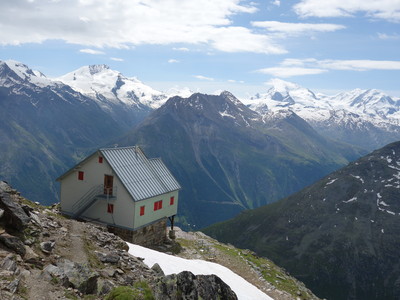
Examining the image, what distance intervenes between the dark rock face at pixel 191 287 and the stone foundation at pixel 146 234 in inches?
1089

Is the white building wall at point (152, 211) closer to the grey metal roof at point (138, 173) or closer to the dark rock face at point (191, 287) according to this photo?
the grey metal roof at point (138, 173)

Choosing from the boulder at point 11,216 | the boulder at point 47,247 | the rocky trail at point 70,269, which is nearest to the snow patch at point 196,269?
the rocky trail at point 70,269

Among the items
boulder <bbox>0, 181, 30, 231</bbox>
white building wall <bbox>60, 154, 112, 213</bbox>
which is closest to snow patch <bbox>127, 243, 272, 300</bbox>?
boulder <bbox>0, 181, 30, 231</bbox>

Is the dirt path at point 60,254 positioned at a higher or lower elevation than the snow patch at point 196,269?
higher

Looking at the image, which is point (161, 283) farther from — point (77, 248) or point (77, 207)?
point (77, 207)

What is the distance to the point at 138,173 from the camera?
53781mm

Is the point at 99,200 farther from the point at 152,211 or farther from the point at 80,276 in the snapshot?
the point at 80,276

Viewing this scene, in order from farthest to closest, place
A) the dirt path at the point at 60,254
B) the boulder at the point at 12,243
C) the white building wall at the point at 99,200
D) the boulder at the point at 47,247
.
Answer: the white building wall at the point at 99,200
the boulder at the point at 47,247
the boulder at the point at 12,243
the dirt path at the point at 60,254

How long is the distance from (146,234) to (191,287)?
31.5 m

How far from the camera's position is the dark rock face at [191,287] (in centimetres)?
2070

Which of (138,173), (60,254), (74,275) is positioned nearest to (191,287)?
(74,275)

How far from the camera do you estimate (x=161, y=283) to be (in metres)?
20.9

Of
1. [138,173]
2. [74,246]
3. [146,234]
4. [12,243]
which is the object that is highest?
[12,243]

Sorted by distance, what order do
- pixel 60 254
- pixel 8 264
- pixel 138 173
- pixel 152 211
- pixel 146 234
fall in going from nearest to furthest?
pixel 8 264
pixel 60 254
pixel 146 234
pixel 152 211
pixel 138 173
